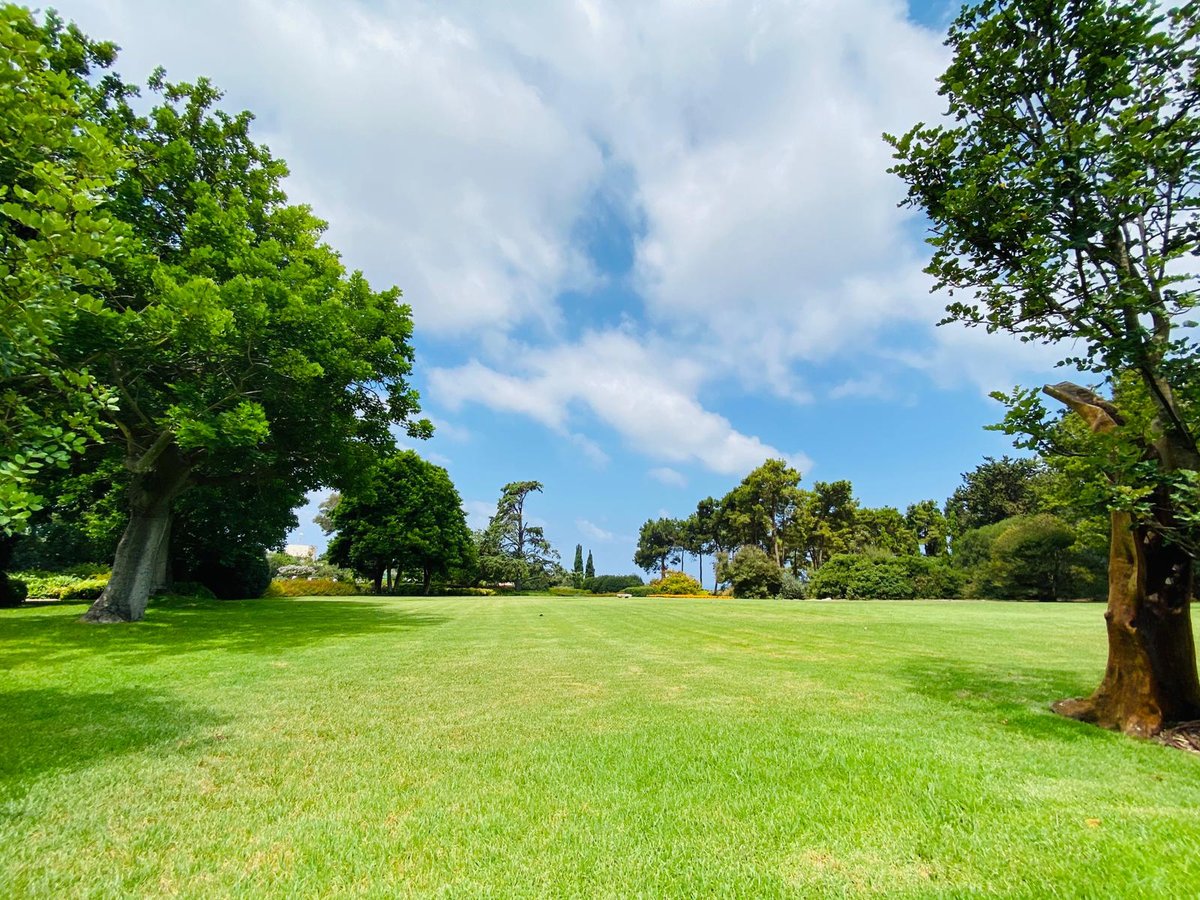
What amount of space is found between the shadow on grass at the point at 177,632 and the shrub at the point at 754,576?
2915 centimetres

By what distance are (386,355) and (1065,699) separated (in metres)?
15.7

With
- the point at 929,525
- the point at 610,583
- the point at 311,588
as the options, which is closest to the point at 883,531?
the point at 929,525

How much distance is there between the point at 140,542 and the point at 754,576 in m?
36.9

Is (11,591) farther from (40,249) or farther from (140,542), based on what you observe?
(40,249)

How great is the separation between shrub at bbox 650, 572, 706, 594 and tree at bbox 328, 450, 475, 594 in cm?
2006

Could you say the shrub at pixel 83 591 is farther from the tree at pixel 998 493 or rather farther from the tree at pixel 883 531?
the tree at pixel 998 493

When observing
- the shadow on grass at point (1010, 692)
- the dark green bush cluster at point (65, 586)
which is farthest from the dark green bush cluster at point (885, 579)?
the dark green bush cluster at point (65, 586)

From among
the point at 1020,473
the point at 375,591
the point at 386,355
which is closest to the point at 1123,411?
the point at 386,355

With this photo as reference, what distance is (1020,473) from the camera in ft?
177

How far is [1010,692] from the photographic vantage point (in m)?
7.34

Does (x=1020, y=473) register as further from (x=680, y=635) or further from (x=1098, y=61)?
(x=1098, y=61)

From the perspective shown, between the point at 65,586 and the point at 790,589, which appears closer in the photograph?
the point at 65,586

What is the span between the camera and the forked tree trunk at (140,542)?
44.2 feet

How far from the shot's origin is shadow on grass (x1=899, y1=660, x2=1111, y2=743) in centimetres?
559
